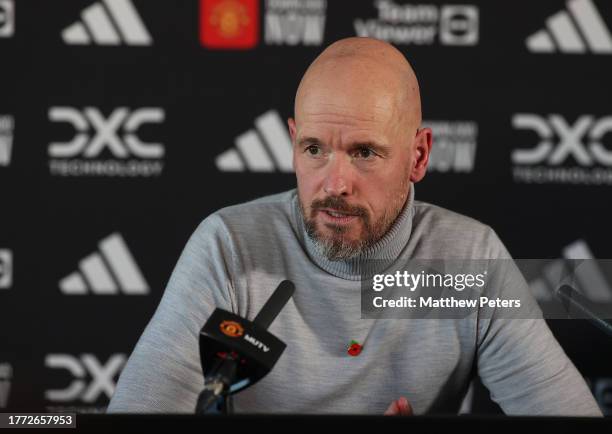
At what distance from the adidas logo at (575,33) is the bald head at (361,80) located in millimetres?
1138

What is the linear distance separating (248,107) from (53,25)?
69 cm

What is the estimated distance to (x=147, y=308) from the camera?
2.69 m

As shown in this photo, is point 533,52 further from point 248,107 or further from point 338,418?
point 338,418

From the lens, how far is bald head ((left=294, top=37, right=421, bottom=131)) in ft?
5.32

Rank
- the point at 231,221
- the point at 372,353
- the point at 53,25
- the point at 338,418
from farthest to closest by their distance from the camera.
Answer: the point at 53,25
the point at 231,221
the point at 372,353
the point at 338,418

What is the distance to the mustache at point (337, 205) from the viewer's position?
5.33 ft

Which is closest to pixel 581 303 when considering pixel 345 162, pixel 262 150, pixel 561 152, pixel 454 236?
pixel 454 236

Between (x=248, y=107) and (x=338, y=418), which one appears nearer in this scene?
(x=338, y=418)

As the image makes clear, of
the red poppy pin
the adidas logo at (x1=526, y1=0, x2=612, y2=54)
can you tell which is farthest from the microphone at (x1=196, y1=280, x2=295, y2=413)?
the adidas logo at (x1=526, y1=0, x2=612, y2=54)

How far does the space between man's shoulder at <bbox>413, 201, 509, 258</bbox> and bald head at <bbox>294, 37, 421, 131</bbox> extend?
272 mm

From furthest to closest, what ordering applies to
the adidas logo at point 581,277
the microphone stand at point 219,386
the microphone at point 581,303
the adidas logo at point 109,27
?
the adidas logo at point 109,27 < the adidas logo at point 581,277 < the microphone at point 581,303 < the microphone stand at point 219,386

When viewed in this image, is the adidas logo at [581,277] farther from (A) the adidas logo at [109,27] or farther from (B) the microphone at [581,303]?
(A) the adidas logo at [109,27]

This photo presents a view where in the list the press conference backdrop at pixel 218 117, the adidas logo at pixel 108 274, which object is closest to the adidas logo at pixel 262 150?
the press conference backdrop at pixel 218 117

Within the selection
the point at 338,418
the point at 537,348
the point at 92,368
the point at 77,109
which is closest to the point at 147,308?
the point at 92,368
